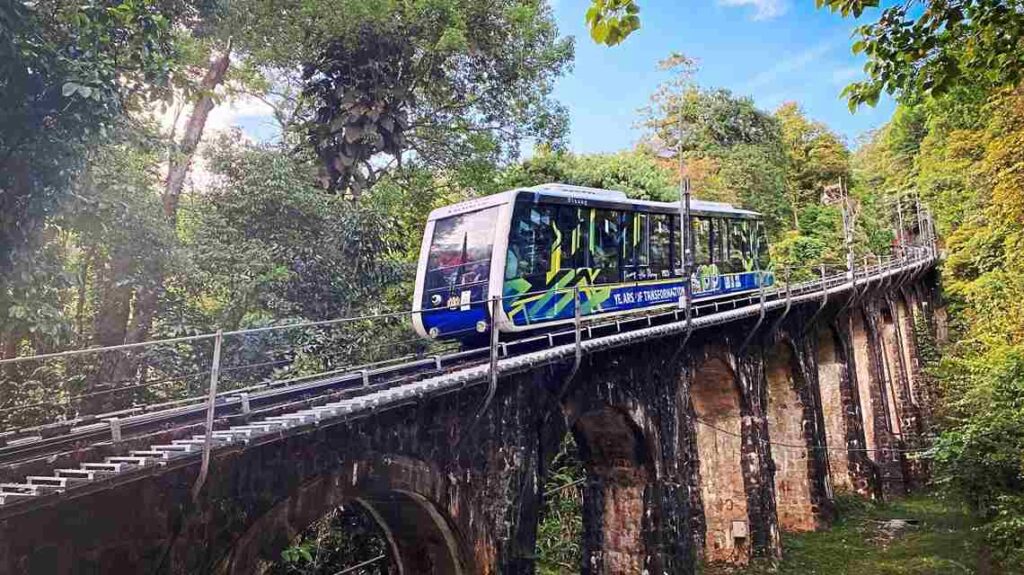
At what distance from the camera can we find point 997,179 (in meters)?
12.7

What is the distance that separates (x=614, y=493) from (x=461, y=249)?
447cm

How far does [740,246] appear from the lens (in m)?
14.4

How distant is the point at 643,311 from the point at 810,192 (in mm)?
26791

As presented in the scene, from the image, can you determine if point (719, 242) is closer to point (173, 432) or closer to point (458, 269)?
point (458, 269)

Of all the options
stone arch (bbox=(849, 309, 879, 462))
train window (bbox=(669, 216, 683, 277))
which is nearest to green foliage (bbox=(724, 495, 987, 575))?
stone arch (bbox=(849, 309, 879, 462))

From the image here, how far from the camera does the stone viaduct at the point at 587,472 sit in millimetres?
3887

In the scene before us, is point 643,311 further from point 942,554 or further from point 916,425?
point 916,425

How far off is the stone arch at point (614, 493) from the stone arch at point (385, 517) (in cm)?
369

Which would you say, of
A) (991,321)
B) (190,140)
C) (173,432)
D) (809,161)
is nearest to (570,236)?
(173,432)

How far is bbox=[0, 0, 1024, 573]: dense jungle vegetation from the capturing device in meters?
5.71

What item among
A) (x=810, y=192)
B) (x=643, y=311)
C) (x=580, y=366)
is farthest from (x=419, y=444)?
(x=810, y=192)

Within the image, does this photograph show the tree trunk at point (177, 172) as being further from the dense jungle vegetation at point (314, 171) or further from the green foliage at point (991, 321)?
the green foliage at point (991, 321)

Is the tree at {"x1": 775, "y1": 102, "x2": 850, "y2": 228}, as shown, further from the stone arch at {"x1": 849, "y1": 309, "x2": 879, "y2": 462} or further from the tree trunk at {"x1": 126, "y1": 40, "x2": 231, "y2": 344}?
the tree trunk at {"x1": 126, "y1": 40, "x2": 231, "y2": 344}

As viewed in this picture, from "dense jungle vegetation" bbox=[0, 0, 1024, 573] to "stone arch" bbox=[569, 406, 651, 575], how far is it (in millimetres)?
2872
